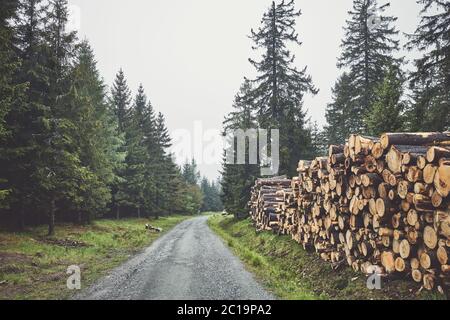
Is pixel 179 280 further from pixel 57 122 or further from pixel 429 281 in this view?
pixel 57 122

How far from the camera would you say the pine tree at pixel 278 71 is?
28984 millimetres

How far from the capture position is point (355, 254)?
935 cm

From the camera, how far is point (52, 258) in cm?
1352

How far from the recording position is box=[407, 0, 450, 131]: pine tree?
1692 centimetres

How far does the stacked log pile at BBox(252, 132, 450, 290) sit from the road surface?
286 cm

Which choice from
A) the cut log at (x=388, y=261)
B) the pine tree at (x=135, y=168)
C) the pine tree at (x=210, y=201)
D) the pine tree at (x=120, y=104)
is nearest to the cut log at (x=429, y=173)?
the cut log at (x=388, y=261)

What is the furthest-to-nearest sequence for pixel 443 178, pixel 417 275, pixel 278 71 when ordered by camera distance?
1. pixel 278 71
2. pixel 417 275
3. pixel 443 178

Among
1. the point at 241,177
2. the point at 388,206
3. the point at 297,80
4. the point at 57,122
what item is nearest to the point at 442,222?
the point at 388,206

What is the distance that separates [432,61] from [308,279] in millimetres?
14332

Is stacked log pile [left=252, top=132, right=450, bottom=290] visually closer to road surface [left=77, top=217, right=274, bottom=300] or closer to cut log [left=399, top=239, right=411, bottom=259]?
cut log [left=399, top=239, right=411, bottom=259]

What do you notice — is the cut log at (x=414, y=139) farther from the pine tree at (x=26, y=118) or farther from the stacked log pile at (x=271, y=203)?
the pine tree at (x=26, y=118)

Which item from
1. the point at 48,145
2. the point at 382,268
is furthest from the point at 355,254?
the point at 48,145

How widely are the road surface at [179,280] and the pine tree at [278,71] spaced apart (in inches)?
686

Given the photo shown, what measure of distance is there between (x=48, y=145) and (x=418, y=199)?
56.2ft
